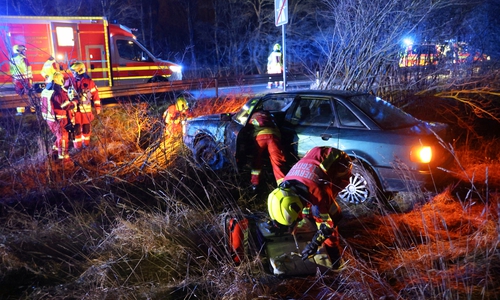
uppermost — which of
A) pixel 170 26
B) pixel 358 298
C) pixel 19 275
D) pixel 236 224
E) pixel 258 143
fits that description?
pixel 170 26

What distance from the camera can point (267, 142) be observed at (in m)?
4.86

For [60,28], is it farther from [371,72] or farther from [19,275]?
[19,275]

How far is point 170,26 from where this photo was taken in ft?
104

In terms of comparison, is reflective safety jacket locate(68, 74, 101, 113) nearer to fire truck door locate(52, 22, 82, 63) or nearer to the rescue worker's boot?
the rescue worker's boot

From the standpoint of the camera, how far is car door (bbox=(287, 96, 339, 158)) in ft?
15.7

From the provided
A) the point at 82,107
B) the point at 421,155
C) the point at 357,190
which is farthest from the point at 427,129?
the point at 82,107

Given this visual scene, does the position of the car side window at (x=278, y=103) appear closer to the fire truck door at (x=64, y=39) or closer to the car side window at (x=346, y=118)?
the car side window at (x=346, y=118)

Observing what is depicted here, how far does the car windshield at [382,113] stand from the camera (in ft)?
15.1

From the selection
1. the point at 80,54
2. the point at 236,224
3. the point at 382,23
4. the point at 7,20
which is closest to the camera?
the point at 236,224

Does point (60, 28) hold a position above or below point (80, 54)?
above

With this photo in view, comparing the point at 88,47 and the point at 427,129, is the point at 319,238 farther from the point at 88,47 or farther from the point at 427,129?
the point at 88,47

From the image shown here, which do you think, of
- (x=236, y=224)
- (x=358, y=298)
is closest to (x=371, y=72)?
(x=236, y=224)

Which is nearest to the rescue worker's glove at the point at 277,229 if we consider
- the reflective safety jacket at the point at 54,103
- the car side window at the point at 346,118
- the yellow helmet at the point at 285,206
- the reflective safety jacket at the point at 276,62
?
the yellow helmet at the point at 285,206

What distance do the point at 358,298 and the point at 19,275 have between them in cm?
291
